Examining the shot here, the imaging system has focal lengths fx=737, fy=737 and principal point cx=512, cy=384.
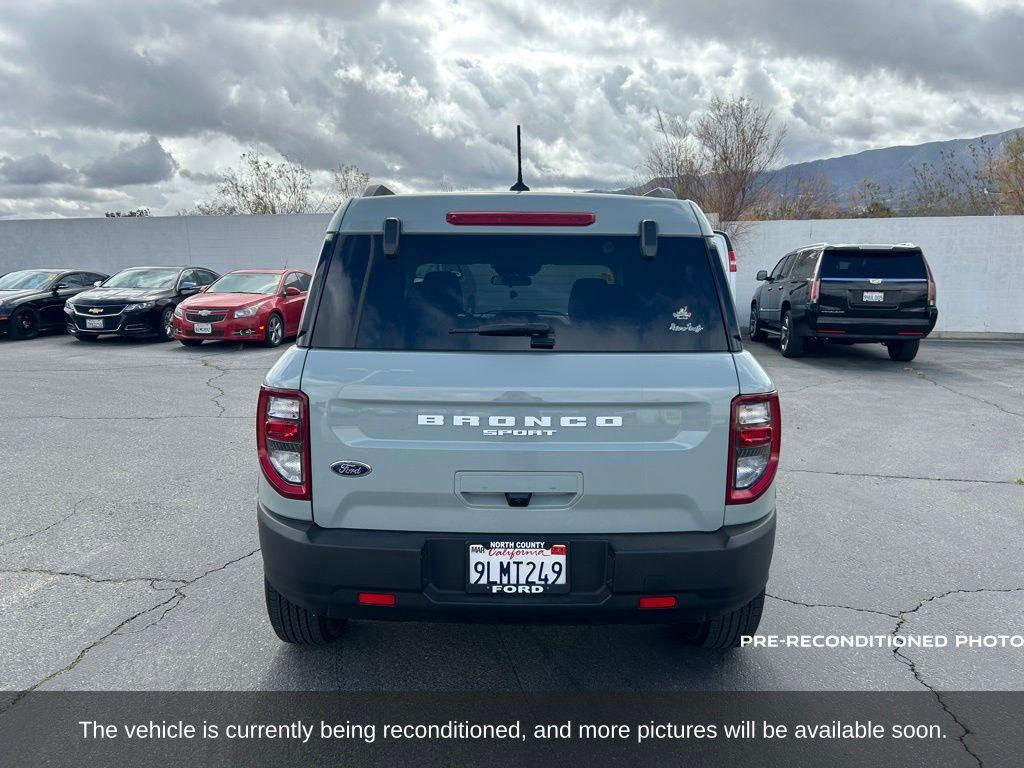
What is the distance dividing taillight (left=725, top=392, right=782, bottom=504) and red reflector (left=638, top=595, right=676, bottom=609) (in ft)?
1.35

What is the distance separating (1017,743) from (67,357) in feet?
47.1

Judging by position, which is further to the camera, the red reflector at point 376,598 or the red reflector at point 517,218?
the red reflector at point 517,218

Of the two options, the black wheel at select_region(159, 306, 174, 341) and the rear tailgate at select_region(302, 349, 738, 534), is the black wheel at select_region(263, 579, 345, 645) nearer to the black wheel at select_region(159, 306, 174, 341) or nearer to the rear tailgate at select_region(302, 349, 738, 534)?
the rear tailgate at select_region(302, 349, 738, 534)

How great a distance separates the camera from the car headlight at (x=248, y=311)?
13930 mm

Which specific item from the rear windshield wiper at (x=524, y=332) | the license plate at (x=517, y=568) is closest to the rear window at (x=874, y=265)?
the rear windshield wiper at (x=524, y=332)

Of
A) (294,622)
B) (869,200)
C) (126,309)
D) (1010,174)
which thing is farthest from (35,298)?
(1010,174)

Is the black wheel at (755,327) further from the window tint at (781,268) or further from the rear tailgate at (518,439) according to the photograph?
the rear tailgate at (518,439)

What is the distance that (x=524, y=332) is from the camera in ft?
8.89

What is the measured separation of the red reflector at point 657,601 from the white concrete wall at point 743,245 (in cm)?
1750

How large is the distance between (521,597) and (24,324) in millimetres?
17093

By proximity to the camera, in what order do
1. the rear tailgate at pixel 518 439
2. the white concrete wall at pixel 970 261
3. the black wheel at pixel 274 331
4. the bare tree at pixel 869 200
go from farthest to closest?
the bare tree at pixel 869 200, the white concrete wall at pixel 970 261, the black wheel at pixel 274 331, the rear tailgate at pixel 518 439

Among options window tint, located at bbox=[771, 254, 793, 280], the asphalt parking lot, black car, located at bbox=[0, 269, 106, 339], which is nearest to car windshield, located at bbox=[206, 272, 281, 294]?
black car, located at bbox=[0, 269, 106, 339]

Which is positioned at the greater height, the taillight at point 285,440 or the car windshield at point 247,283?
the taillight at point 285,440

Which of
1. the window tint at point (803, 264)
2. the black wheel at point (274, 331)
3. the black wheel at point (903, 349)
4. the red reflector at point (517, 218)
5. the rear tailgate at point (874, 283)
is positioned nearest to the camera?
the red reflector at point (517, 218)
